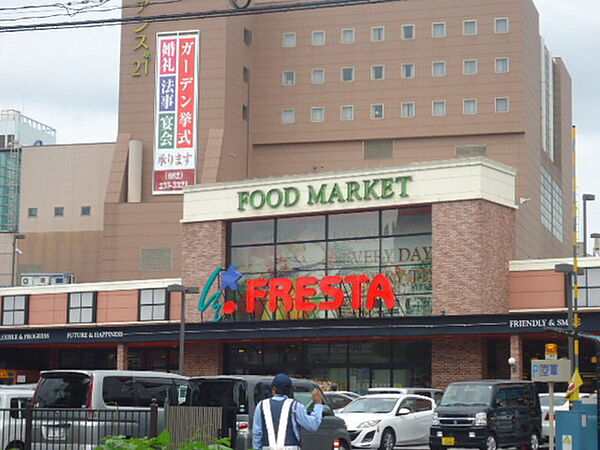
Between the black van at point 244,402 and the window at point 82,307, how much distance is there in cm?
3634

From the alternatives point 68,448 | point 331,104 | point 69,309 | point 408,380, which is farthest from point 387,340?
point 331,104

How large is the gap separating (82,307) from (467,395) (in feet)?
106

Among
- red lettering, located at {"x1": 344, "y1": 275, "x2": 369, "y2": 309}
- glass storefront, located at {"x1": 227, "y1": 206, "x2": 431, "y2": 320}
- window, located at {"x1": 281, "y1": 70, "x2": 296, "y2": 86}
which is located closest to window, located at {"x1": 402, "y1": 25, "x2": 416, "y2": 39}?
window, located at {"x1": 281, "y1": 70, "x2": 296, "y2": 86}

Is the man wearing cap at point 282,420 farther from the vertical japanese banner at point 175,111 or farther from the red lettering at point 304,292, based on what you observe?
the vertical japanese banner at point 175,111

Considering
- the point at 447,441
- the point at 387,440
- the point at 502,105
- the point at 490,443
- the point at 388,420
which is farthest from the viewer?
the point at 502,105

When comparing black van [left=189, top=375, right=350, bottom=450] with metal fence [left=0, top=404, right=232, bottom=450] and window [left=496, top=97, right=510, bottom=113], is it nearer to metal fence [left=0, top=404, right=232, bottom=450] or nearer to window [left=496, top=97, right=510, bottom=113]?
metal fence [left=0, top=404, right=232, bottom=450]

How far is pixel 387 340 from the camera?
49.6 metres

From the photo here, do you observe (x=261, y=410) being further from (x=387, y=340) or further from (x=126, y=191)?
(x=126, y=191)

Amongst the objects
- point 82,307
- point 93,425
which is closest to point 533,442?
point 93,425

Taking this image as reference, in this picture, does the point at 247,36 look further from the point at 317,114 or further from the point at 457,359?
the point at 457,359

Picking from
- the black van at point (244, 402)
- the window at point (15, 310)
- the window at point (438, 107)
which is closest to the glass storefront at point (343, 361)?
the window at point (15, 310)

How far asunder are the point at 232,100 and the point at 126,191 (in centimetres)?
967

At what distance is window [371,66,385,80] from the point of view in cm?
8181

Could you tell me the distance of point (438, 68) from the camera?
265ft
